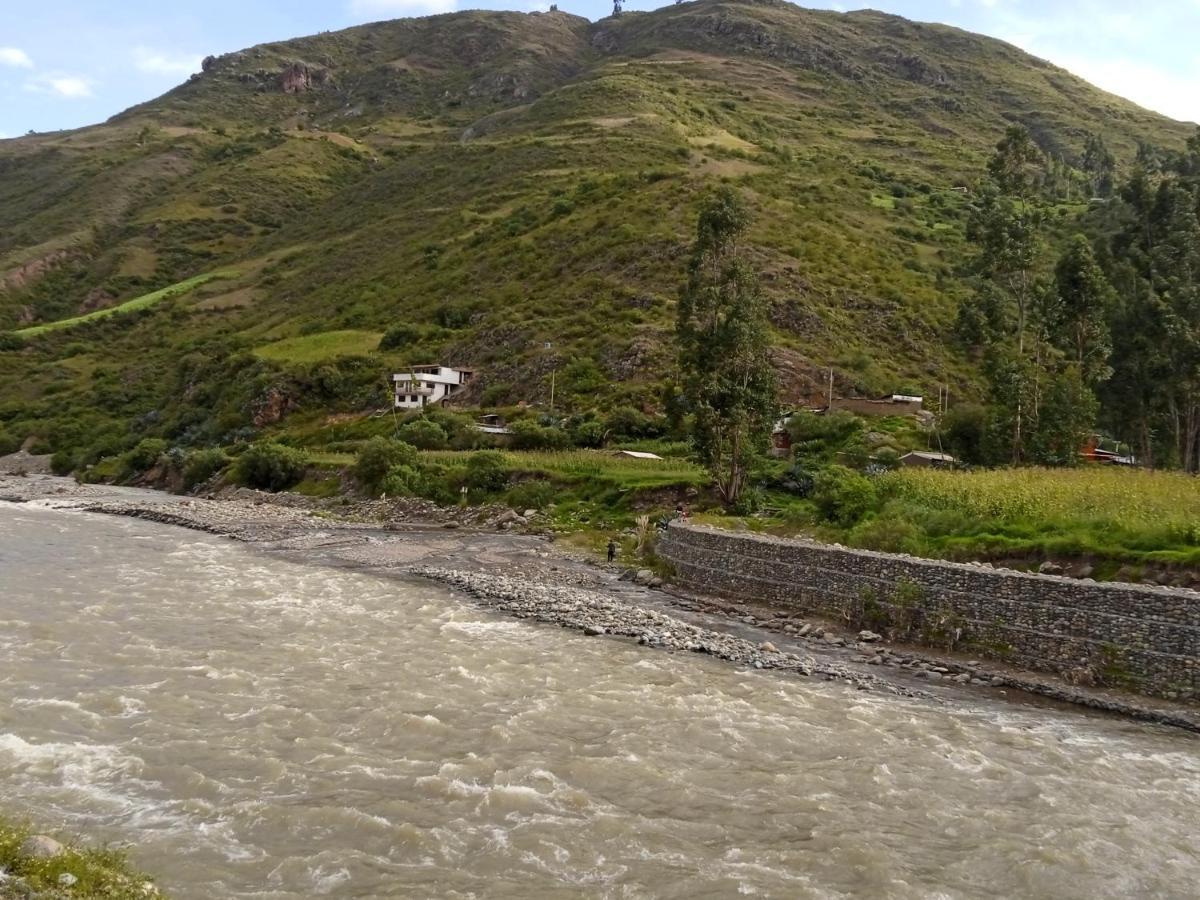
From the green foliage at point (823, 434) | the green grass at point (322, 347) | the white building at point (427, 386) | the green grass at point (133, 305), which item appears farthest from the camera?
the green grass at point (133, 305)

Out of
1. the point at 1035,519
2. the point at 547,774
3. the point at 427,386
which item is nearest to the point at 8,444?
the point at 427,386

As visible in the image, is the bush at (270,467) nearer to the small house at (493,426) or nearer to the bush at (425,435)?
the bush at (425,435)

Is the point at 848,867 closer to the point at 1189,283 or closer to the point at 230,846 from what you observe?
the point at 230,846

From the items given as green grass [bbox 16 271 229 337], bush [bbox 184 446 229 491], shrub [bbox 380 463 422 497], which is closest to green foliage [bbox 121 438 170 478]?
bush [bbox 184 446 229 491]

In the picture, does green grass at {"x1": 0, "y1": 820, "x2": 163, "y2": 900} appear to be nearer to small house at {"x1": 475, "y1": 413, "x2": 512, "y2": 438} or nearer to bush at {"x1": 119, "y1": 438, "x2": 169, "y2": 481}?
small house at {"x1": 475, "y1": 413, "x2": 512, "y2": 438}

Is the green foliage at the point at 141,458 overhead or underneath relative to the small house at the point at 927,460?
underneath

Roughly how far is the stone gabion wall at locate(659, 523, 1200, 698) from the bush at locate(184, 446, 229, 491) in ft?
172

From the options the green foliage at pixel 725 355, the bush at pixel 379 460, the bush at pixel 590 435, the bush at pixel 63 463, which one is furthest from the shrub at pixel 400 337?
the green foliage at pixel 725 355

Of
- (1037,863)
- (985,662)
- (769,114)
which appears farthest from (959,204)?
(1037,863)

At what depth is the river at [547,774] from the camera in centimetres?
1009

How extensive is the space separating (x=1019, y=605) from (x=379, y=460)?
42.5 metres

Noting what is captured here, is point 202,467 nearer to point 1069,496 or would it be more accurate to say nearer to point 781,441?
point 781,441

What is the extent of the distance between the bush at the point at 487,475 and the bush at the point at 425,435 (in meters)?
12.0

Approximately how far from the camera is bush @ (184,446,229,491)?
217 feet
